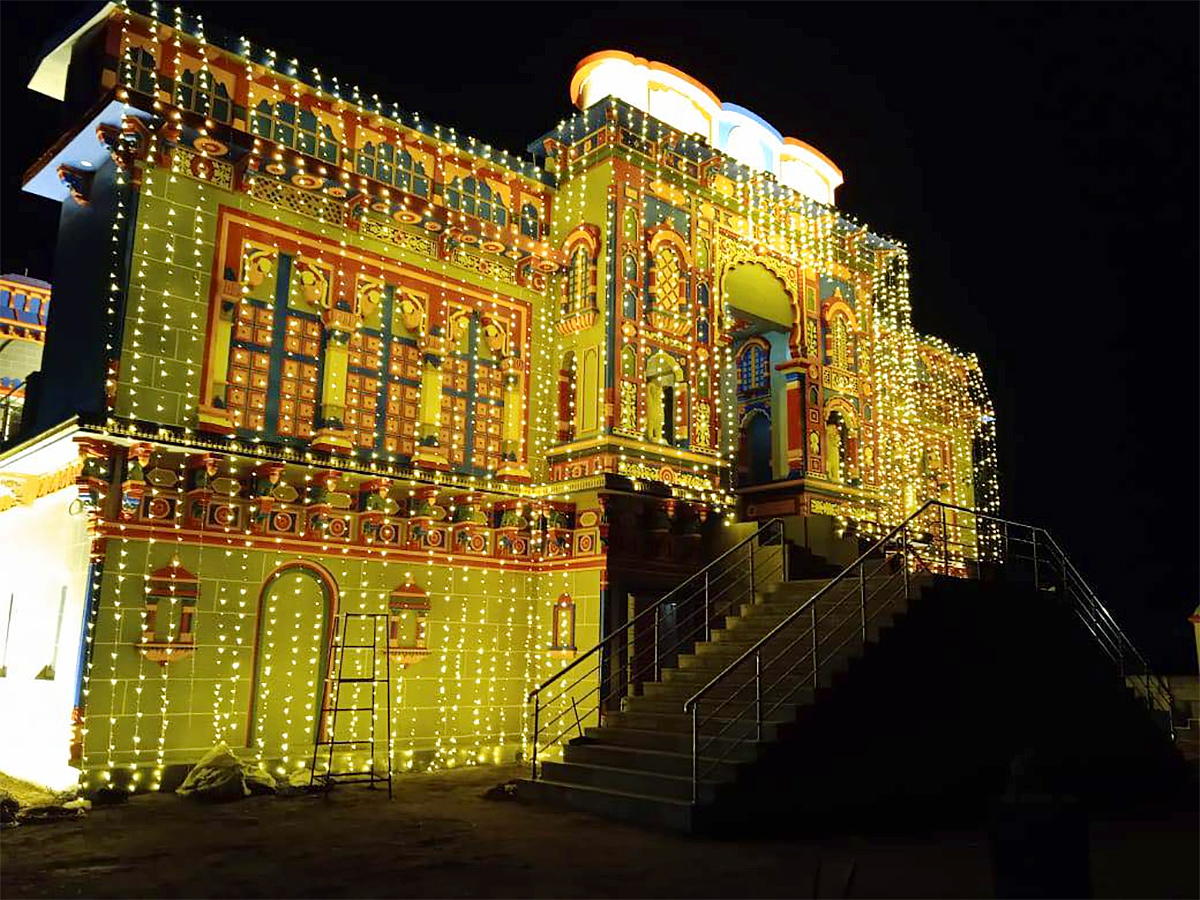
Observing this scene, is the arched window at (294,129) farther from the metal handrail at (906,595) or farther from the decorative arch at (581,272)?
the metal handrail at (906,595)

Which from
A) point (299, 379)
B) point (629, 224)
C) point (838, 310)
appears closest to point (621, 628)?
point (299, 379)

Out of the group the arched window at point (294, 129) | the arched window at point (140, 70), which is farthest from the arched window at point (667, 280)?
the arched window at point (140, 70)

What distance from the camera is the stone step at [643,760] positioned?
9727mm

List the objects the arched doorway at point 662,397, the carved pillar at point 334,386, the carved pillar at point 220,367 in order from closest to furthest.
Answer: the carved pillar at point 220,367, the carved pillar at point 334,386, the arched doorway at point 662,397

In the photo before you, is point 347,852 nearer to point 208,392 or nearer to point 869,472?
point 208,392

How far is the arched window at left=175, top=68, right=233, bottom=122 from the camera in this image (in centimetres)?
1314

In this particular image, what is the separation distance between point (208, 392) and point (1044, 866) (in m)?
11.0

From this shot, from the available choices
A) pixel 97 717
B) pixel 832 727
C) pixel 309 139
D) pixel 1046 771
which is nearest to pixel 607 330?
pixel 309 139

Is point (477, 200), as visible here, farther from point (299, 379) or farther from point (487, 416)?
point (299, 379)

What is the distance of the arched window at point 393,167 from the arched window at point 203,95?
2012 millimetres

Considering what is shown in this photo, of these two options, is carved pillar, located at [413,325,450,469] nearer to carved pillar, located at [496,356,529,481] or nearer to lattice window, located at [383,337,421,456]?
lattice window, located at [383,337,421,456]

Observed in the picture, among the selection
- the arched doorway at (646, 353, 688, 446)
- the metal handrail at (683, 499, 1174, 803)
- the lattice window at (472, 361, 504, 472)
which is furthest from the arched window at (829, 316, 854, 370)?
the lattice window at (472, 361, 504, 472)

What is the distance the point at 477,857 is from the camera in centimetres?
812

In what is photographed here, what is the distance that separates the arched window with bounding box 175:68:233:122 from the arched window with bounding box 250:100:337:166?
417mm
